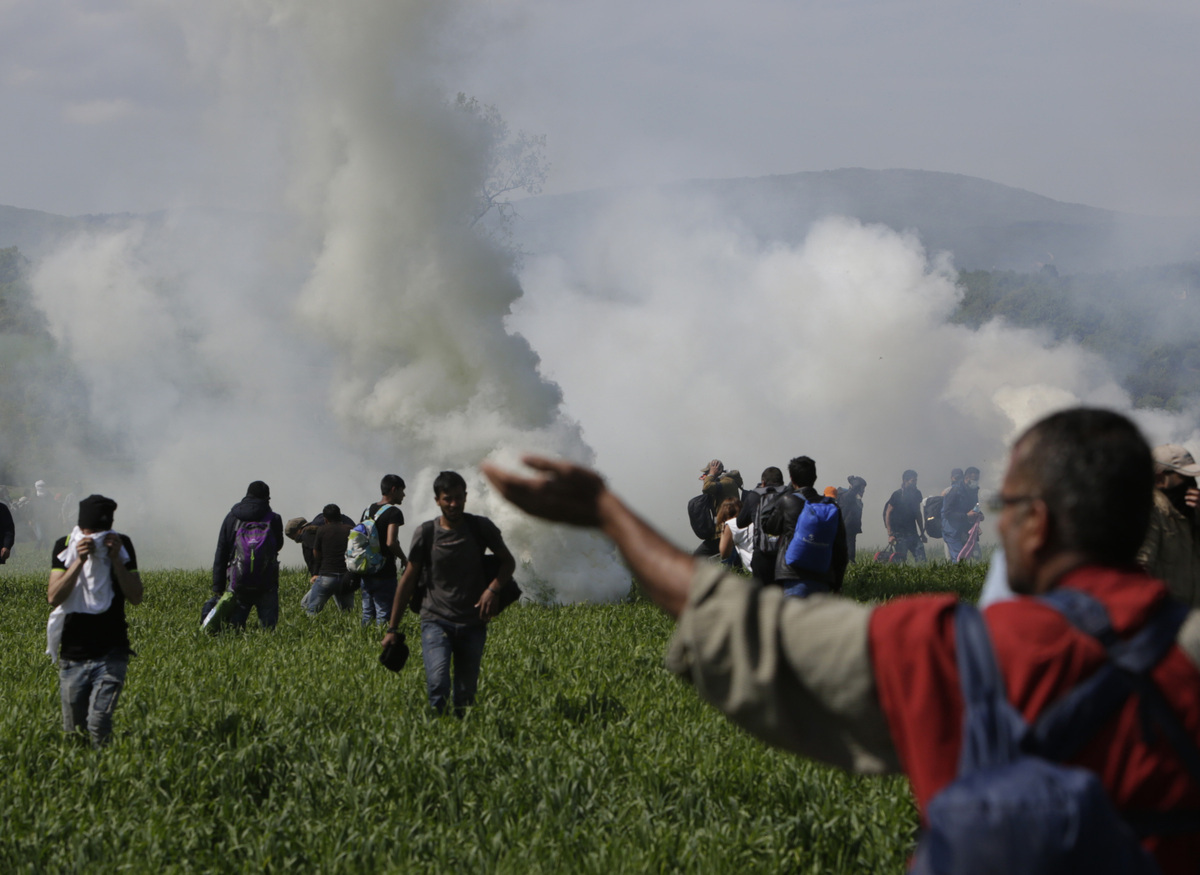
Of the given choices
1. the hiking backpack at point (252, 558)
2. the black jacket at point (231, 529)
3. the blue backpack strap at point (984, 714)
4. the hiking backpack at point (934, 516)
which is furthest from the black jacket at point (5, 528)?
the hiking backpack at point (934, 516)

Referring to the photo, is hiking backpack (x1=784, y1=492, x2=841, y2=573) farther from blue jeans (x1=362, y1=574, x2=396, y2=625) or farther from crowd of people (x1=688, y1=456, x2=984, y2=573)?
blue jeans (x1=362, y1=574, x2=396, y2=625)

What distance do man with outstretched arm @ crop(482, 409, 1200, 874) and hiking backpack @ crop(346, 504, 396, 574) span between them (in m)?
9.51

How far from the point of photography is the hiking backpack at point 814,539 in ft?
28.4

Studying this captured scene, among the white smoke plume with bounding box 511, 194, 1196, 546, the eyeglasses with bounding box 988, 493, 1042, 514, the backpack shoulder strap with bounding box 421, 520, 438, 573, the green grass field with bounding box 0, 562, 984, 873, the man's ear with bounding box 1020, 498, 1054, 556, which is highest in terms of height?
the white smoke plume with bounding box 511, 194, 1196, 546

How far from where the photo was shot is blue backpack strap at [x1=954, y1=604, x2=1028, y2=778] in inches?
59.8

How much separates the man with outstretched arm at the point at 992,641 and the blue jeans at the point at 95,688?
5450 mm

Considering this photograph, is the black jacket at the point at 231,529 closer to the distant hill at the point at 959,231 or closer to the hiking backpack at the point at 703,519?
the hiking backpack at the point at 703,519

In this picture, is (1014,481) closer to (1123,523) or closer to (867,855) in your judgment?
(1123,523)

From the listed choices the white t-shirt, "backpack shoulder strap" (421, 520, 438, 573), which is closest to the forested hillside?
the white t-shirt

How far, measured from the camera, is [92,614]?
630cm

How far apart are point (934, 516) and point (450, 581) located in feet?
53.4

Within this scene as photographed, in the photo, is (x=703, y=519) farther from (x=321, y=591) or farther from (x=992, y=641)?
(x=992, y=641)

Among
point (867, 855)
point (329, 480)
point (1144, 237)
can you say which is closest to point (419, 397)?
point (867, 855)

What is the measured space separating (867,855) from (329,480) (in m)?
34.3
